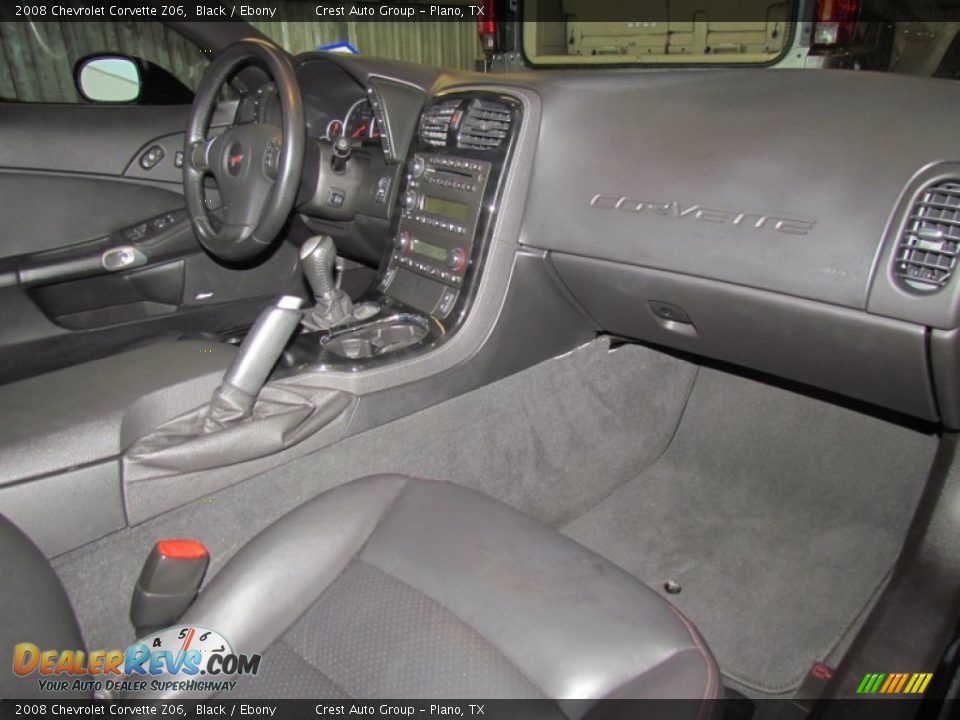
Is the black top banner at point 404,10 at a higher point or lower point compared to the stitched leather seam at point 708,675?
higher

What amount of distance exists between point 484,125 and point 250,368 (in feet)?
2.62

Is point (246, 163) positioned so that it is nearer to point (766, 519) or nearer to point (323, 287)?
point (323, 287)

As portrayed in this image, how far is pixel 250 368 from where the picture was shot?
131 centimetres

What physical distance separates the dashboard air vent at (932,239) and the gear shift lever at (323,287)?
1151mm

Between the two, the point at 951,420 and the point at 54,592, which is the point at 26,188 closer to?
the point at 54,592

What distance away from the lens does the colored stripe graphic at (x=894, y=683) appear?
1102 mm

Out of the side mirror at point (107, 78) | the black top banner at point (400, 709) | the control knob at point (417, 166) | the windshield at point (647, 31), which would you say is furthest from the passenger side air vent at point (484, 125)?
the windshield at point (647, 31)

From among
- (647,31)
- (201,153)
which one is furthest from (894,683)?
(647,31)

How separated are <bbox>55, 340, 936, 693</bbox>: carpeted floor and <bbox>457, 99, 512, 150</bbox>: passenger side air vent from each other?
0.57 metres

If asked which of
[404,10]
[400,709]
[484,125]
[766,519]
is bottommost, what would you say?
[766,519]

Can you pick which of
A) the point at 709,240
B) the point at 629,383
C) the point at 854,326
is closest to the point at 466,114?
the point at 709,240

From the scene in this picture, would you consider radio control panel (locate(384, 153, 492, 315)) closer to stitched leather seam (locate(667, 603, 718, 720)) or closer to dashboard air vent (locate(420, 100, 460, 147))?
dashboard air vent (locate(420, 100, 460, 147))

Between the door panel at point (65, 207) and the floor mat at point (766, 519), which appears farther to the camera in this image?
the door panel at point (65, 207)

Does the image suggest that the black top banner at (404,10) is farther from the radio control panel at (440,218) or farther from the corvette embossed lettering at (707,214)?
the corvette embossed lettering at (707,214)
